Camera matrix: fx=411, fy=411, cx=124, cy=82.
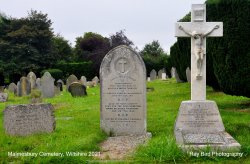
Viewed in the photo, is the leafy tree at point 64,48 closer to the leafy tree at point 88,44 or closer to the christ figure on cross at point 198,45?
the leafy tree at point 88,44

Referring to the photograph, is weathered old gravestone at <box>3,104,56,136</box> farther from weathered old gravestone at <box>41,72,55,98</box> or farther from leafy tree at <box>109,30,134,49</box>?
leafy tree at <box>109,30,134,49</box>

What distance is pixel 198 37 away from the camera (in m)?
9.89

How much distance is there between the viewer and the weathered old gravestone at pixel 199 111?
7966 millimetres

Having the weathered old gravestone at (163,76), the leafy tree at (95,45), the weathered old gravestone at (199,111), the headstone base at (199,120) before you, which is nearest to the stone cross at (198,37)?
the weathered old gravestone at (199,111)

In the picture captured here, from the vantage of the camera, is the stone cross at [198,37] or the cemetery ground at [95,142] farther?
the stone cross at [198,37]

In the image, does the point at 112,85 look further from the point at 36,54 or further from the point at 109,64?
the point at 36,54

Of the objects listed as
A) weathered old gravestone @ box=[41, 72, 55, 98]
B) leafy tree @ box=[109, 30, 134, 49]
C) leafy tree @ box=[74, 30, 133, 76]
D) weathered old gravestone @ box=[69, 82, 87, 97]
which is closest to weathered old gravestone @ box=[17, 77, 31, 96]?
weathered old gravestone @ box=[41, 72, 55, 98]

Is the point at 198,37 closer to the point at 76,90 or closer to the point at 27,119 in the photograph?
the point at 27,119

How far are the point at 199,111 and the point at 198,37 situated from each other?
6.02ft

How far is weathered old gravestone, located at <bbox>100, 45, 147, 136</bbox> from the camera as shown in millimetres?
9945

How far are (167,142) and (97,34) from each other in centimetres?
5770

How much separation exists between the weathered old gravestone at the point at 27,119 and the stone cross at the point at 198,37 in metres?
3.49

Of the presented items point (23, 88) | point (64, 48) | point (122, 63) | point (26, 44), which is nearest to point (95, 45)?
point (64, 48)

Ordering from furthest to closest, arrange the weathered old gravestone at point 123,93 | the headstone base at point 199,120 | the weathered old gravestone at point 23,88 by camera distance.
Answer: the weathered old gravestone at point 23,88
the weathered old gravestone at point 123,93
the headstone base at point 199,120
